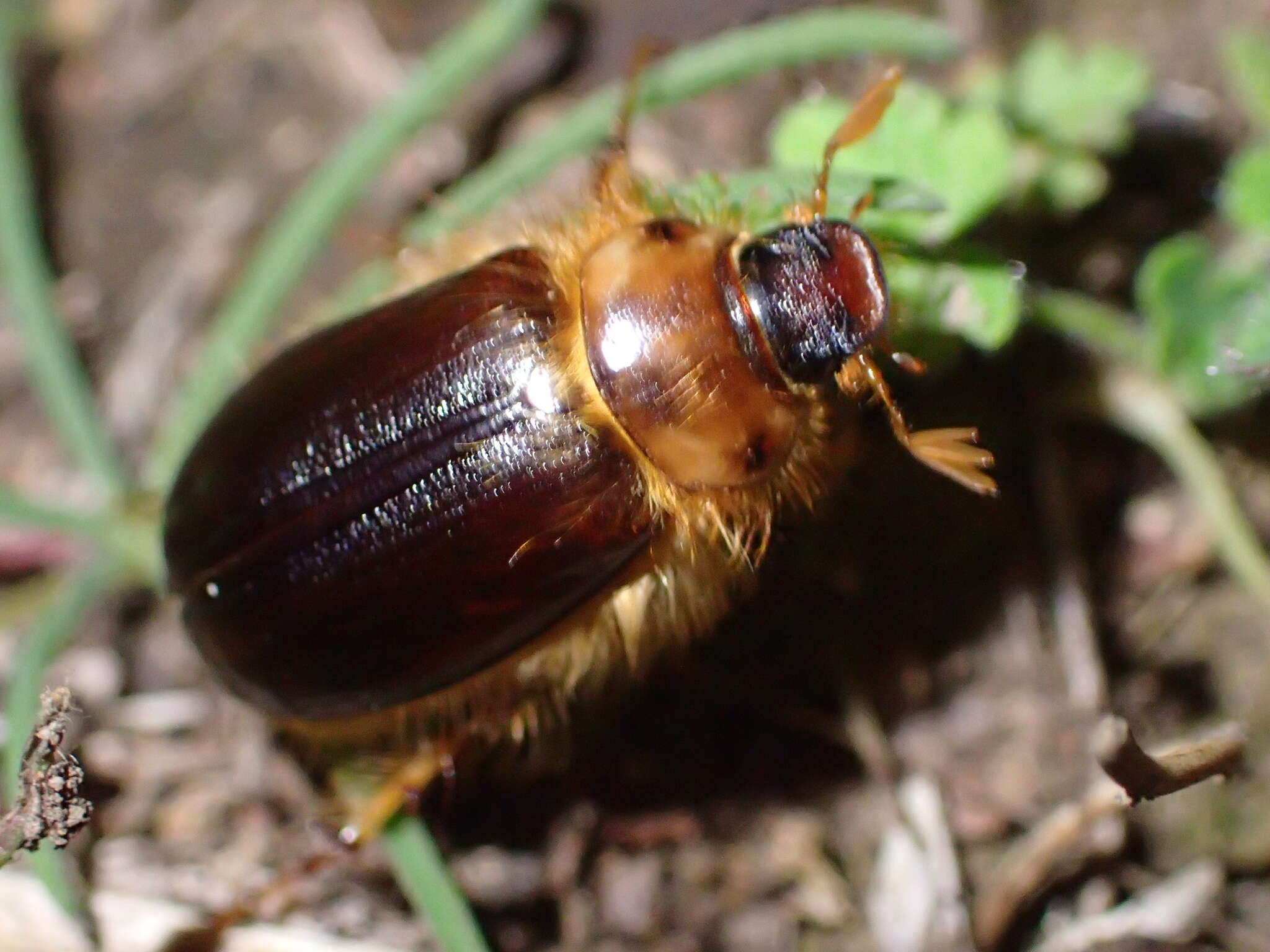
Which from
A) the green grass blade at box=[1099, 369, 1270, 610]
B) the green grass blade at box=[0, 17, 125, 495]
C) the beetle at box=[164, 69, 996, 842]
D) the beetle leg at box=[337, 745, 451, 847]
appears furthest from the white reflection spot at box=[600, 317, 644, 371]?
the green grass blade at box=[0, 17, 125, 495]

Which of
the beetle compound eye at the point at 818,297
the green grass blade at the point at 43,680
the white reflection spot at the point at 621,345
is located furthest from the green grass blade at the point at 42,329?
the beetle compound eye at the point at 818,297

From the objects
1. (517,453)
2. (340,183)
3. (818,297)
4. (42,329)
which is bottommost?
(818,297)

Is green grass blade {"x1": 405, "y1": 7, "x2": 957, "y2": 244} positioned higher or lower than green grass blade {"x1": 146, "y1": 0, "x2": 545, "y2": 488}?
lower

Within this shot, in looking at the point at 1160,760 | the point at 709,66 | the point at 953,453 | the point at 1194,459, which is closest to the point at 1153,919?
the point at 1160,760

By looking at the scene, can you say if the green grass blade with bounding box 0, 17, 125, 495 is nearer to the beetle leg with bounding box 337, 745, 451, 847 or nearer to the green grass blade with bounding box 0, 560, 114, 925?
the green grass blade with bounding box 0, 560, 114, 925

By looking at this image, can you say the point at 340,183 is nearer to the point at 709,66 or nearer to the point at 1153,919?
the point at 709,66

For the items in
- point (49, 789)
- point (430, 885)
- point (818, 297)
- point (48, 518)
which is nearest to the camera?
point (49, 789)

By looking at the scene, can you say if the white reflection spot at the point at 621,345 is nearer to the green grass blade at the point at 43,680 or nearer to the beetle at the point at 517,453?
the beetle at the point at 517,453
